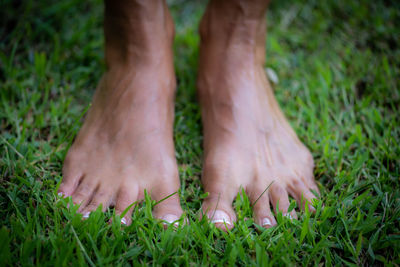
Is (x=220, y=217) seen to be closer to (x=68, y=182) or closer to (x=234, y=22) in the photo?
(x=68, y=182)

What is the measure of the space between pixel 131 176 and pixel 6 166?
504 millimetres

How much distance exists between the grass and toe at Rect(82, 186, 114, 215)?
76 mm

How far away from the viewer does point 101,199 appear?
1194mm

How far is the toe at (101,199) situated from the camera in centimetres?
116

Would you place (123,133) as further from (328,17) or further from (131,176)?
(328,17)

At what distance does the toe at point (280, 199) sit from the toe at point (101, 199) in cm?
66

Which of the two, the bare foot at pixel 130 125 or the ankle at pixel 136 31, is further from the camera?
the ankle at pixel 136 31

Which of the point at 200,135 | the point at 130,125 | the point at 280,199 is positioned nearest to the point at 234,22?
the point at 200,135

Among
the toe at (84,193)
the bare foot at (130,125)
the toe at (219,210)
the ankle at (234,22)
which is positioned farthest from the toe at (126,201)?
the ankle at (234,22)

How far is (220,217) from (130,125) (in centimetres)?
56

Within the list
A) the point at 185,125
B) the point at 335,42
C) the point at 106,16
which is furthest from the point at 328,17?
the point at 106,16

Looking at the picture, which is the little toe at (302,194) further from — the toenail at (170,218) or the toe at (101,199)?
the toe at (101,199)

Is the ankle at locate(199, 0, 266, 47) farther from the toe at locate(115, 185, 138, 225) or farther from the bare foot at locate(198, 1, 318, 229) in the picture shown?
the toe at locate(115, 185, 138, 225)

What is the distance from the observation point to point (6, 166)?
4.07ft
